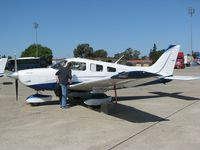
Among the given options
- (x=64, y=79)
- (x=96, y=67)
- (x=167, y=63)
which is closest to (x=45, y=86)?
(x=64, y=79)

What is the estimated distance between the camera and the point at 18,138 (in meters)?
6.46

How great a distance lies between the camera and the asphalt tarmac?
5918 mm

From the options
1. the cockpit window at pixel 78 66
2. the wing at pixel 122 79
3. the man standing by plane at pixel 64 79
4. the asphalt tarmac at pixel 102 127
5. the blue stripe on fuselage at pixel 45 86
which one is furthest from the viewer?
the cockpit window at pixel 78 66

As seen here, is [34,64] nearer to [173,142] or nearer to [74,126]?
[74,126]

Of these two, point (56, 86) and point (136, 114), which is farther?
point (56, 86)

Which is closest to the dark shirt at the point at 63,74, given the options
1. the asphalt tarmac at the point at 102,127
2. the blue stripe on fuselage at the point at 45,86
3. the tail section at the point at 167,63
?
the blue stripe on fuselage at the point at 45,86

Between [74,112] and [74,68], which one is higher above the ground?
[74,68]

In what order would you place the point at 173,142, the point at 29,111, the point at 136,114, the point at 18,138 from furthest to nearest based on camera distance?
the point at 29,111, the point at 136,114, the point at 18,138, the point at 173,142

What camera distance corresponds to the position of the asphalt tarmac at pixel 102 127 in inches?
233

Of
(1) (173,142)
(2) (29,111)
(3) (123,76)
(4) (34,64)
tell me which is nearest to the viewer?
(1) (173,142)

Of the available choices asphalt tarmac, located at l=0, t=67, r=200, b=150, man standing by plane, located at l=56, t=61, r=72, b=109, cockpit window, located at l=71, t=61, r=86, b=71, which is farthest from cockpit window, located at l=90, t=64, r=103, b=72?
asphalt tarmac, located at l=0, t=67, r=200, b=150

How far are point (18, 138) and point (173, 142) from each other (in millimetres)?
3264

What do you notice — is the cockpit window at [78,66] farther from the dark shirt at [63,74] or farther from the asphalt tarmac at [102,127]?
the asphalt tarmac at [102,127]

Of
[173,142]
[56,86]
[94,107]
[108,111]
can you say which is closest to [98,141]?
[173,142]
